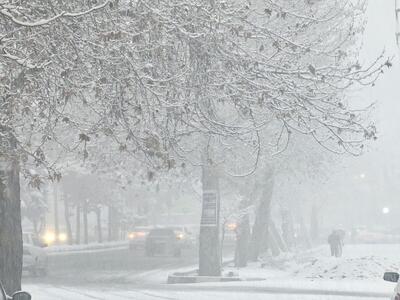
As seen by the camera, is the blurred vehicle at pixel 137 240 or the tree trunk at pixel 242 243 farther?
the blurred vehicle at pixel 137 240

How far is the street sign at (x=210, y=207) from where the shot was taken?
26.5 m

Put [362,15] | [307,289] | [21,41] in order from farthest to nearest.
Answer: [307,289]
[362,15]
[21,41]

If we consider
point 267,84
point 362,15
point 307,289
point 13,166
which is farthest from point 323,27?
point 13,166

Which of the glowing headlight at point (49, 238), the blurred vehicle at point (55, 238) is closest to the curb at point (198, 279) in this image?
the glowing headlight at point (49, 238)

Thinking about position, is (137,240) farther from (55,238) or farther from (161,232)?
(55,238)

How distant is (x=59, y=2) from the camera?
10195 millimetres

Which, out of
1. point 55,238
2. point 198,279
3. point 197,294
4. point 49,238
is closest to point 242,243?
point 198,279

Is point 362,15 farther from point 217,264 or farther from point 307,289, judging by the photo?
point 217,264

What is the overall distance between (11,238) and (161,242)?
3153cm

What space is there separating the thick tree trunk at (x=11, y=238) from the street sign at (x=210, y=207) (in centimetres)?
1226

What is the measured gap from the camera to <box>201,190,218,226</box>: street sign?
87.0 feet

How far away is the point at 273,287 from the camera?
23.8m

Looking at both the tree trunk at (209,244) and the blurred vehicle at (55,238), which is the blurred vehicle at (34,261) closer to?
the tree trunk at (209,244)

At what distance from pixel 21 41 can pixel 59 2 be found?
2.83 ft
